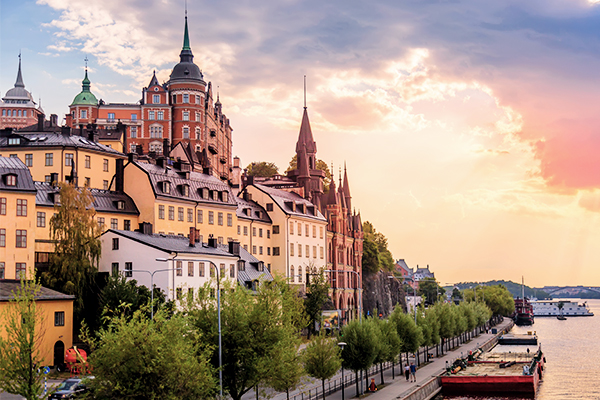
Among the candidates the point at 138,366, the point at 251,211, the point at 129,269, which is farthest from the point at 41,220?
the point at 138,366

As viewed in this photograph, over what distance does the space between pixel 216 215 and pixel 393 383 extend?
38821 mm

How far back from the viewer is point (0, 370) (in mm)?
28531

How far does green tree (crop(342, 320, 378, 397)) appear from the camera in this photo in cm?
5762

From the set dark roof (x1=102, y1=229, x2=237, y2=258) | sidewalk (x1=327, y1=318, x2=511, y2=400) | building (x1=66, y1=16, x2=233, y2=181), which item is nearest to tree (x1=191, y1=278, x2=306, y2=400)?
sidewalk (x1=327, y1=318, x2=511, y2=400)

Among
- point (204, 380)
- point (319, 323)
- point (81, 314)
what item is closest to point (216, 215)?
point (319, 323)

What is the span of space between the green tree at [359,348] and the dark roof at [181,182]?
35.8 meters

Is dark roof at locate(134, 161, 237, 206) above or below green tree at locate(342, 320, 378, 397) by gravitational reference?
above

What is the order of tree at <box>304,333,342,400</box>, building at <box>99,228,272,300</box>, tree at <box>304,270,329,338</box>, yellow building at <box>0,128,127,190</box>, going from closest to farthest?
tree at <box>304,333,342,400</box> < building at <box>99,228,272,300</box> < yellow building at <box>0,128,127,190</box> < tree at <box>304,270,329,338</box>

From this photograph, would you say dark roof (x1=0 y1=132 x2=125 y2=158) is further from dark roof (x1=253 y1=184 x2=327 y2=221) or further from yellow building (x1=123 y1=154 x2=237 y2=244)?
dark roof (x1=253 y1=184 x2=327 y2=221)

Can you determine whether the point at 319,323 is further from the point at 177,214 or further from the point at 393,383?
the point at 393,383

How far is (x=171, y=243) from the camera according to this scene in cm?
7525

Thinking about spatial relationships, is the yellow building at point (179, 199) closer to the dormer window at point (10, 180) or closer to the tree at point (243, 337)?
the dormer window at point (10, 180)

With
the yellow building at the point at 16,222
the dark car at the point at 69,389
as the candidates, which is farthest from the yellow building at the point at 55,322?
the dark car at the point at 69,389

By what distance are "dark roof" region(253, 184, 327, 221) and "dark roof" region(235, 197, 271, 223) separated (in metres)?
2.73
